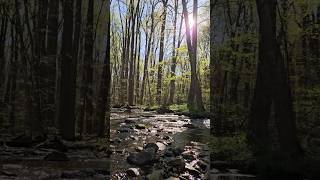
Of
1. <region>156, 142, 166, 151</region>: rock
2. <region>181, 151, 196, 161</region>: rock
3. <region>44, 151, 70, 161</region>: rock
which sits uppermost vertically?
<region>44, 151, 70, 161</region>: rock

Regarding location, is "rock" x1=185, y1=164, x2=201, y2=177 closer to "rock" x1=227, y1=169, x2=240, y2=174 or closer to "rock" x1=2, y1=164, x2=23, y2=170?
"rock" x1=227, y1=169, x2=240, y2=174

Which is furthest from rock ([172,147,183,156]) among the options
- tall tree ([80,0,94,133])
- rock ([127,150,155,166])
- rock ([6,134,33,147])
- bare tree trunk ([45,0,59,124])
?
rock ([6,134,33,147])

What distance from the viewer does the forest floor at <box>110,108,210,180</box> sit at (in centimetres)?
468

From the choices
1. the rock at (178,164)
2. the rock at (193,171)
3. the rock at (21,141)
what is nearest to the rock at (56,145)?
the rock at (21,141)

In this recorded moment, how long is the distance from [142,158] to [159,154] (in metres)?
0.42

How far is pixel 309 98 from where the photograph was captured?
13.6 feet

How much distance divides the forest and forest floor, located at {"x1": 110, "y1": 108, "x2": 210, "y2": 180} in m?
0.03

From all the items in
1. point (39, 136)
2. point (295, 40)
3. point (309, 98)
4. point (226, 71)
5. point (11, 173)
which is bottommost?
point (11, 173)

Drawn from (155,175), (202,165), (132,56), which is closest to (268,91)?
(202,165)

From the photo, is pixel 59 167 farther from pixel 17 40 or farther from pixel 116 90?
pixel 116 90

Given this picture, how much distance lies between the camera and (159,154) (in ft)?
18.0

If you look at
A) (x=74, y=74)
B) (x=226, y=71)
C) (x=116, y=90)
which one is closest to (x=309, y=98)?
(x=226, y=71)

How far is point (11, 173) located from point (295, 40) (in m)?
3.31

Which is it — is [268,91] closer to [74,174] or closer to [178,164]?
[178,164]
